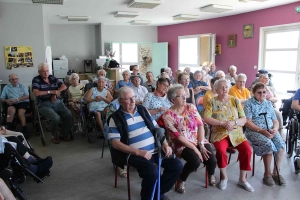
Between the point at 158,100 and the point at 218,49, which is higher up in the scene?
the point at 218,49

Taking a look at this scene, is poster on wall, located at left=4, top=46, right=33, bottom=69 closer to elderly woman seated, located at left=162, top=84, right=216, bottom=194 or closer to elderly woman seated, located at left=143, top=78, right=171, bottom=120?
elderly woman seated, located at left=143, top=78, right=171, bottom=120

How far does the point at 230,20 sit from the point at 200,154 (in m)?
6.04

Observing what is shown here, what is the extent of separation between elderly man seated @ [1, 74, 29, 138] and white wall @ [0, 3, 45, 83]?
1.11 m

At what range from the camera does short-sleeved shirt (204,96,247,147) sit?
2.60m

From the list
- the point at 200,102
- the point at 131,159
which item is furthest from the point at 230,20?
the point at 131,159

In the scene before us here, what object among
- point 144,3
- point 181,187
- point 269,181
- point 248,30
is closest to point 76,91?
point 144,3

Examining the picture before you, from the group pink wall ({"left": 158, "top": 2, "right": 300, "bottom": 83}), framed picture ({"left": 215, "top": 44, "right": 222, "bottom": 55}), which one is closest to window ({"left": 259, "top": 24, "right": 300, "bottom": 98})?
pink wall ({"left": 158, "top": 2, "right": 300, "bottom": 83})

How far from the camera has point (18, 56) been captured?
5277mm

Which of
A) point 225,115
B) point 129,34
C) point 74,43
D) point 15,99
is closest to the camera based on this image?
point 225,115

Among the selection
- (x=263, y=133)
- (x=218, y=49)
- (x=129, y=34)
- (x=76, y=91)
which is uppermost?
(x=129, y=34)

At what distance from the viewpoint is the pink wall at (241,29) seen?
5938 mm

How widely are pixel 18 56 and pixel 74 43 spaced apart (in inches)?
178

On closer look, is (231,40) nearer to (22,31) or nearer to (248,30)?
(248,30)

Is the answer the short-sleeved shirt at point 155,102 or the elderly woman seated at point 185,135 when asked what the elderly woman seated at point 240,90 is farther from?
the elderly woman seated at point 185,135
